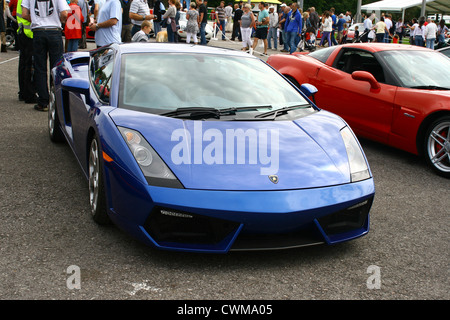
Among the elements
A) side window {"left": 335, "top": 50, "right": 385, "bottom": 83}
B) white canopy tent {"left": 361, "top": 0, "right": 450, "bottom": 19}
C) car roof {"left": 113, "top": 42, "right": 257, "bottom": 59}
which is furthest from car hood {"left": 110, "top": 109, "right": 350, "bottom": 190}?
white canopy tent {"left": 361, "top": 0, "right": 450, "bottom": 19}

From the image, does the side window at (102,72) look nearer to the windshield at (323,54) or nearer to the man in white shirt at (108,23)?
the man in white shirt at (108,23)

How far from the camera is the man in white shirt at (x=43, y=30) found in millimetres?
7602

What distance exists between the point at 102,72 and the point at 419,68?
3884mm

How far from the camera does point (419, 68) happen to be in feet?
21.4

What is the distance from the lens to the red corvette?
227 inches

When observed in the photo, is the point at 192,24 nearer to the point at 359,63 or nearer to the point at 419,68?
the point at 359,63

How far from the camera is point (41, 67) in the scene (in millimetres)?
7762

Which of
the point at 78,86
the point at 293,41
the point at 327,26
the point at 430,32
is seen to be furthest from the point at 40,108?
the point at 327,26

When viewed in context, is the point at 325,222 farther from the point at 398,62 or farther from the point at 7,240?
Result: the point at 398,62

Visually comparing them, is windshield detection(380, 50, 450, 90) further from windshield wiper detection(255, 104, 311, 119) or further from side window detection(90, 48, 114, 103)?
side window detection(90, 48, 114, 103)

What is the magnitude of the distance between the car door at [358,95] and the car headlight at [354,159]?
2.39 m

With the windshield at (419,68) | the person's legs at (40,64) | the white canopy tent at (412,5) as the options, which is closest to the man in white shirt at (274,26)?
the white canopy tent at (412,5)

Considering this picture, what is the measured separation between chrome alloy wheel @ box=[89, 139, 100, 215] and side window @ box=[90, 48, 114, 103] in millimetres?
379

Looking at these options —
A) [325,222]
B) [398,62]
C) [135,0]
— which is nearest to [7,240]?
[325,222]
